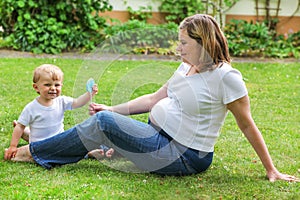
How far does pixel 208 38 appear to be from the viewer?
3.05 meters

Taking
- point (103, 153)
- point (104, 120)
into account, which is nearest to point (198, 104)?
point (104, 120)

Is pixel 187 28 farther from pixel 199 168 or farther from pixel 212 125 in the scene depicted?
pixel 199 168

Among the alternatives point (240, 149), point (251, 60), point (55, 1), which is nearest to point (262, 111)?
point (240, 149)

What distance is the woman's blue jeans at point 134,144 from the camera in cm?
325

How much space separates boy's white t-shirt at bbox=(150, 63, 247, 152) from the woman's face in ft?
0.32

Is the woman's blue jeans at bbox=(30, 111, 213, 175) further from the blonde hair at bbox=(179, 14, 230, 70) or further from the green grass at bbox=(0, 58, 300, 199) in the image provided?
the blonde hair at bbox=(179, 14, 230, 70)

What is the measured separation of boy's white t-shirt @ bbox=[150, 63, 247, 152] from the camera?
309cm

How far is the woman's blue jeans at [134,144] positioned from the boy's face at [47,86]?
360 mm

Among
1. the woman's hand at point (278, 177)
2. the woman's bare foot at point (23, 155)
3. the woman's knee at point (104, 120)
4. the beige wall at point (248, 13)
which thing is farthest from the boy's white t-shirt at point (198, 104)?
the beige wall at point (248, 13)

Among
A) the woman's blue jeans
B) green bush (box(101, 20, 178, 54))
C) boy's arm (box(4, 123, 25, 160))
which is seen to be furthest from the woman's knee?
green bush (box(101, 20, 178, 54))

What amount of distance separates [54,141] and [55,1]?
5.78m

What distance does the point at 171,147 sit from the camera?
3.24 m

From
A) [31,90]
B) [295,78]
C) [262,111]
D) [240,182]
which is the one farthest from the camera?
[295,78]

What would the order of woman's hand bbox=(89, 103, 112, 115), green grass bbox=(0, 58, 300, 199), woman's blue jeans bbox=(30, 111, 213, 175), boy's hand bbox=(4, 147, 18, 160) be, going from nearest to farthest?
green grass bbox=(0, 58, 300, 199)
woman's blue jeans bbox=(30, 111, 213, 175)
woman's hand bbox=(89, 103, 112, 115)
boy's hand bbox=(4, 147, 18, 160)
